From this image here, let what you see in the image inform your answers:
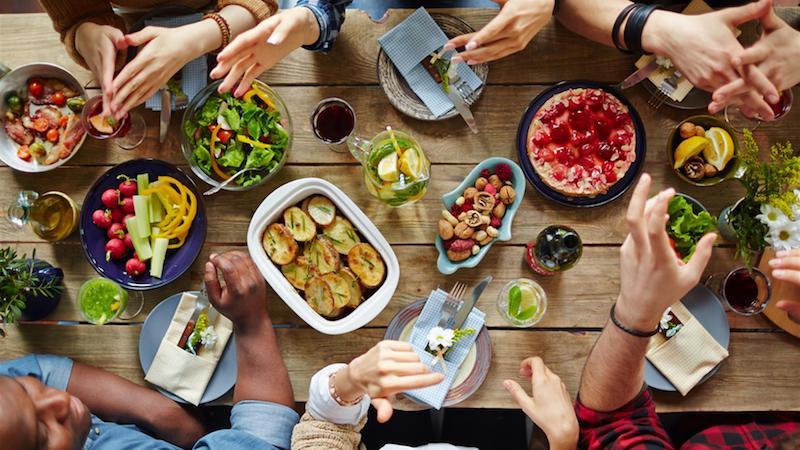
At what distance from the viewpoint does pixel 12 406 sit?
58.9 inches

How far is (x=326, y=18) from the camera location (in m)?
1.84

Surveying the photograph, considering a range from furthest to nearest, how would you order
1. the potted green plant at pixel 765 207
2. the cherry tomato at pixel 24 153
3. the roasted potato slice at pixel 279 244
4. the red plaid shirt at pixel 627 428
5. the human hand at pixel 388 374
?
the cherry tomato at pixel 24 153
the roasted potato slice at pixel 279 244
the red plaid shirt at pixel 627 428
the potted green plant at pixel 765 207
the human hand at pixel 388 374

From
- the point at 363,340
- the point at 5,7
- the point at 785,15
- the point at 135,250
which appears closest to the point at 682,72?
the point at 785,15

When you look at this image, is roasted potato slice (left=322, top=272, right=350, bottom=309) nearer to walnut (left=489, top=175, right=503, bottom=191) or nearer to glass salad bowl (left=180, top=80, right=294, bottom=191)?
glass salad bowl (left=180, top=80, right=294, bottom=191)

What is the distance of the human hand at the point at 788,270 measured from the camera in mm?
1566

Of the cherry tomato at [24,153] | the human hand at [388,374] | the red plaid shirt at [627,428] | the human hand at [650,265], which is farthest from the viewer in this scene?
the cherry tomato at [24,153]

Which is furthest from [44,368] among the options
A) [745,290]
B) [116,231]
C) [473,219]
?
[745,290]

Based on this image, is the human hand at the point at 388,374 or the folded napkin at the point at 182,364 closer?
the human hand at the point at 388,374

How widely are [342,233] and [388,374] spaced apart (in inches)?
20.6

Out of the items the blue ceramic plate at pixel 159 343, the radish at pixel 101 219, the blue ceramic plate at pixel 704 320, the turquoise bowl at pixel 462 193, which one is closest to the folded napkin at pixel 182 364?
the blue ceramic plate at pixel 159 343

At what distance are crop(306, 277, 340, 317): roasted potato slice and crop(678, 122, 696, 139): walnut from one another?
122 cm

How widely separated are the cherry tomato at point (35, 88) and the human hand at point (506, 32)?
53.8 inches

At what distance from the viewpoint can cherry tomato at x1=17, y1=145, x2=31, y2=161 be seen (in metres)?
1.97

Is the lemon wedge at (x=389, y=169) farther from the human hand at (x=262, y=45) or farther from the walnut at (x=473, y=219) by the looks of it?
the human hand at (x=262, y=45)
